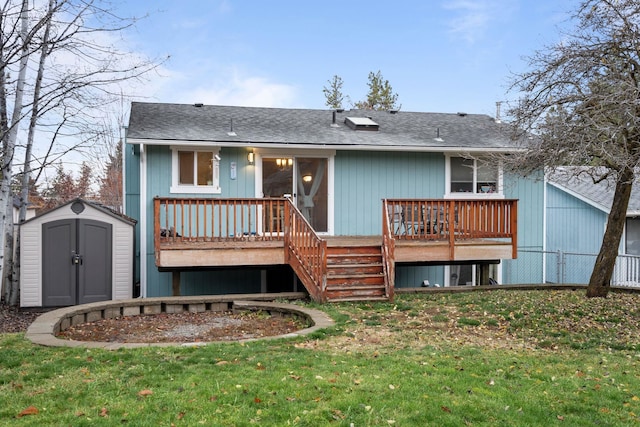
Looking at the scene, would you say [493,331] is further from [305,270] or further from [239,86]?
[239,86]

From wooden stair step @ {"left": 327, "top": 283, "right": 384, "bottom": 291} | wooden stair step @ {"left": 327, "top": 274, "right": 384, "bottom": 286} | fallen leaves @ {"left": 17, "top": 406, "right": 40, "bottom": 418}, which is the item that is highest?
wooden stair step @ {"left": 327, "top": 274, "right": 384, "bottom": 286}

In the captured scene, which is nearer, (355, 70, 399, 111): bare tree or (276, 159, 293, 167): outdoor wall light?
(276, 159, 293, 167): outdoor wall light

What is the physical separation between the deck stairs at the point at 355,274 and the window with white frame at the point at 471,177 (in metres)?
3.85

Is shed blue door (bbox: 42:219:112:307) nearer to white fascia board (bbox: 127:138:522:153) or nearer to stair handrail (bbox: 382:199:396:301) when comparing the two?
white fascia board (bbox: 127:138:522:153)

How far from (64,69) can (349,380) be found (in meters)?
6.10

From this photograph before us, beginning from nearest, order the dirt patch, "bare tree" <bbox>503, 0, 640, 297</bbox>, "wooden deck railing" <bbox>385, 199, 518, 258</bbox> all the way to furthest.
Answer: "bare tree" <bbox>503, 0, 640, 297</bbox> → the dirt patch → "wooden deck railing" <bbox>385, 199, 518, 258</bbox>


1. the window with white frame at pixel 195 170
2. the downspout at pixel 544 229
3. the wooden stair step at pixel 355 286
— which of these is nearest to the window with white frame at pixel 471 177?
the downspout at pixel 544 229

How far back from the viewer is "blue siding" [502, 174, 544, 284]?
41.1ft

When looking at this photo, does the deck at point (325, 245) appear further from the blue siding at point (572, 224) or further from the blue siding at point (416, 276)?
the blue siding at point (572, 224)

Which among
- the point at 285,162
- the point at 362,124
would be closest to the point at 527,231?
the point at 362,124

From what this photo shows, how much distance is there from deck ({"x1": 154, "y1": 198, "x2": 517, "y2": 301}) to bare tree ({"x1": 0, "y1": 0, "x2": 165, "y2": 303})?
192 centimetres

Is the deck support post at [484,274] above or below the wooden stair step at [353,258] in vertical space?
below

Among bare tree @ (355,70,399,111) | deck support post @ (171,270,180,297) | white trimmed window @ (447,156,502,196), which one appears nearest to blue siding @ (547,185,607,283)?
white trimmed window @ (447,156,502,196)

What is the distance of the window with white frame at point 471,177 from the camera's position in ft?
39.5
